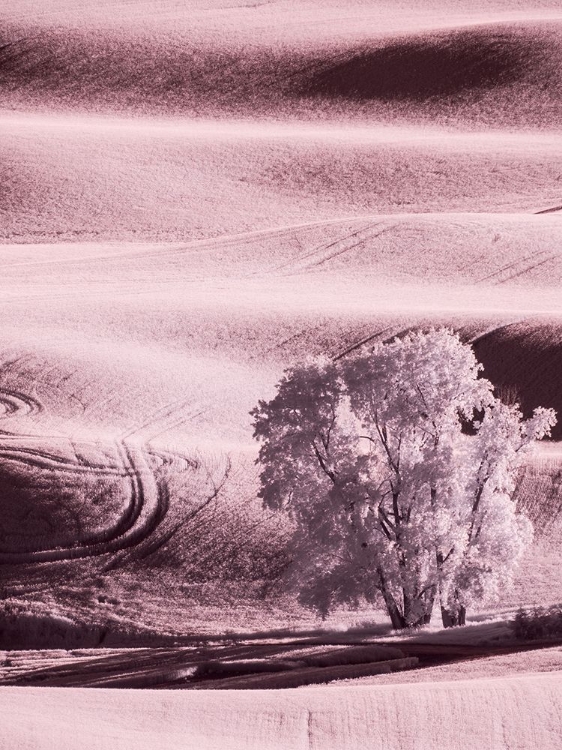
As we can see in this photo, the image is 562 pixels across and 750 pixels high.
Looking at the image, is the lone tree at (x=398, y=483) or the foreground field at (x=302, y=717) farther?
the lone tree at (x=398, y=483)

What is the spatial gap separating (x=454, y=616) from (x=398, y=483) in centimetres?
274

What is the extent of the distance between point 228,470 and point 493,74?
57.7 meters

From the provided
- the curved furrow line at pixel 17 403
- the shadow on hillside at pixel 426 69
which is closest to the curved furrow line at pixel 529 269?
the curved furrow line at pixel 17 403

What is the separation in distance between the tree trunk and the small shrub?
61.1 inches

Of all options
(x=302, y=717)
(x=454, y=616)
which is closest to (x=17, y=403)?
(x=454, y=616)

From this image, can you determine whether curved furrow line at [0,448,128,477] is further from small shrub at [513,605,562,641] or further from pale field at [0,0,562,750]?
small shrub at [513,605,562,641]

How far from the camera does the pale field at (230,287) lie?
807 inches

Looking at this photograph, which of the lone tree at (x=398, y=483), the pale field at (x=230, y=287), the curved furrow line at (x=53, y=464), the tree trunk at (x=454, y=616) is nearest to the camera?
the pale field at (x=230, y=287)

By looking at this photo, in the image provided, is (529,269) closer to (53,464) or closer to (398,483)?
(53,464)

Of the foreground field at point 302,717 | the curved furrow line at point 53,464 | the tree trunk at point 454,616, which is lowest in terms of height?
the foreground field at point 302,717

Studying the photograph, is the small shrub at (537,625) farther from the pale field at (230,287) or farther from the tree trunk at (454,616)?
the tree trunk at (454,616)

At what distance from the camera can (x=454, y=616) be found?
27375 mm

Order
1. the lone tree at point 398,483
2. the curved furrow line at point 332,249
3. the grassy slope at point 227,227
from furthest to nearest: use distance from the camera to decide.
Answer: the curved furrow line at point 332,249, the grassy slope at point 227,227, the lone tree at point 398,483

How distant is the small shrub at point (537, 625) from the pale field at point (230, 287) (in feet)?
1.72
